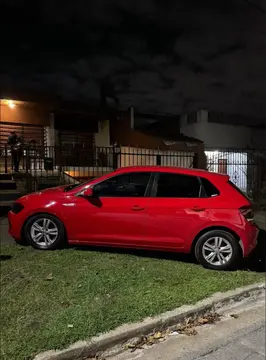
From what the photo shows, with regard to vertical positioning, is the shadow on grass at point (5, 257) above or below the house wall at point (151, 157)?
below

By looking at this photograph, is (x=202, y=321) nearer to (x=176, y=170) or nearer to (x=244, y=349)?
(x=244, y=349)

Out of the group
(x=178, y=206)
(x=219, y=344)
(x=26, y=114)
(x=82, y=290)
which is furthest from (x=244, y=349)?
(x=26, y=114)

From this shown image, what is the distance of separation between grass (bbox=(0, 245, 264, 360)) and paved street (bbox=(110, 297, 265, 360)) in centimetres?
32

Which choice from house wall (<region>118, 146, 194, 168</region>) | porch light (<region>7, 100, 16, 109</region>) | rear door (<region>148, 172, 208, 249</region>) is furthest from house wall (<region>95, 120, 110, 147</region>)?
porch light (<region>7, 100, 16, 109</region>)

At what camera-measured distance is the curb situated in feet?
7.38

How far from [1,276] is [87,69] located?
126 inches

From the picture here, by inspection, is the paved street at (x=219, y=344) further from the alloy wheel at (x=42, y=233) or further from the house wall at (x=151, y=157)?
the alloy wheel at (x=42, y=233)

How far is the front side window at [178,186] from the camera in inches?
153

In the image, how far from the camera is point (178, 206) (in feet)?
12.9

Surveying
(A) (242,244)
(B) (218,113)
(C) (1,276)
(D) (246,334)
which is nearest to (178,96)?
(B) (218,113)

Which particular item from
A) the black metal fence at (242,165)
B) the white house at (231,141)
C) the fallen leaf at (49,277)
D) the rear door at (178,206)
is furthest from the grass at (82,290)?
the white house at (231,141)

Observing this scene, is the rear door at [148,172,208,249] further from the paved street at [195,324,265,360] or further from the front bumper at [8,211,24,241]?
the front bumper at [8,211,24,241]

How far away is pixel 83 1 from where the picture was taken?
3699 millimetres

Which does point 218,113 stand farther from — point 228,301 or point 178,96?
point 228,301
